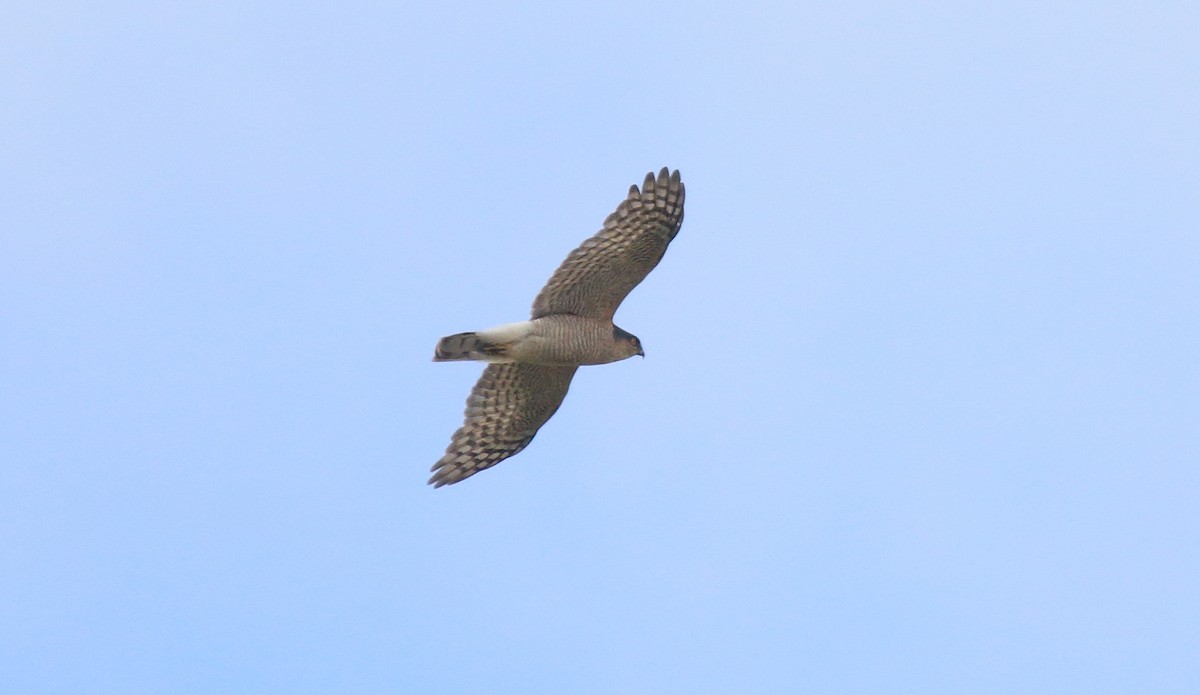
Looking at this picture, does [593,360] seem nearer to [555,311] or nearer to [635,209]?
[555,311]

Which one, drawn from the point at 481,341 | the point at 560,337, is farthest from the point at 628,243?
the point at 481,341

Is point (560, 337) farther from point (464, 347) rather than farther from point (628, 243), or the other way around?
point (628, 243)

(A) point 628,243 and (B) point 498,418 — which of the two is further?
(B) point 498,418

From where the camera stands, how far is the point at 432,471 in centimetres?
1839

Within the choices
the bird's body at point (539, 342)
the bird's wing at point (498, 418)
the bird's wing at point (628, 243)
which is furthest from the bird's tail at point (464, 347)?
the bird's wing at point (498, 418)

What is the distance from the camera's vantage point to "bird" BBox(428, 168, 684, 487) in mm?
16406

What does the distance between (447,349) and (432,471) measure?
2.04 meters

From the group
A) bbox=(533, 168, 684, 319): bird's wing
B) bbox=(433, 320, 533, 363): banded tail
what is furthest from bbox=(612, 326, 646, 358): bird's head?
bbox=(433, 320, 533, 363): banded tail

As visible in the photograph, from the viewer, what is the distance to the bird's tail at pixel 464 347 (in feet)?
55.2

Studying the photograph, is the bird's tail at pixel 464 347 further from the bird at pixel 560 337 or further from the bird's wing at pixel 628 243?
the bird's wing at pixel 628 243

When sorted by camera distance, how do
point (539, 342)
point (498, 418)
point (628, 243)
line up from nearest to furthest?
point (628, 243) → point (539, 342) → point (498, 418)

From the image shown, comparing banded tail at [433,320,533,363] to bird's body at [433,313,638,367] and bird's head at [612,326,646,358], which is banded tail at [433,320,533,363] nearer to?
bird's body at [433,313,638,367]

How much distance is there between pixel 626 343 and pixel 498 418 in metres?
1.82

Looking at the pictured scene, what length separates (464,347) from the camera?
55.4ft
